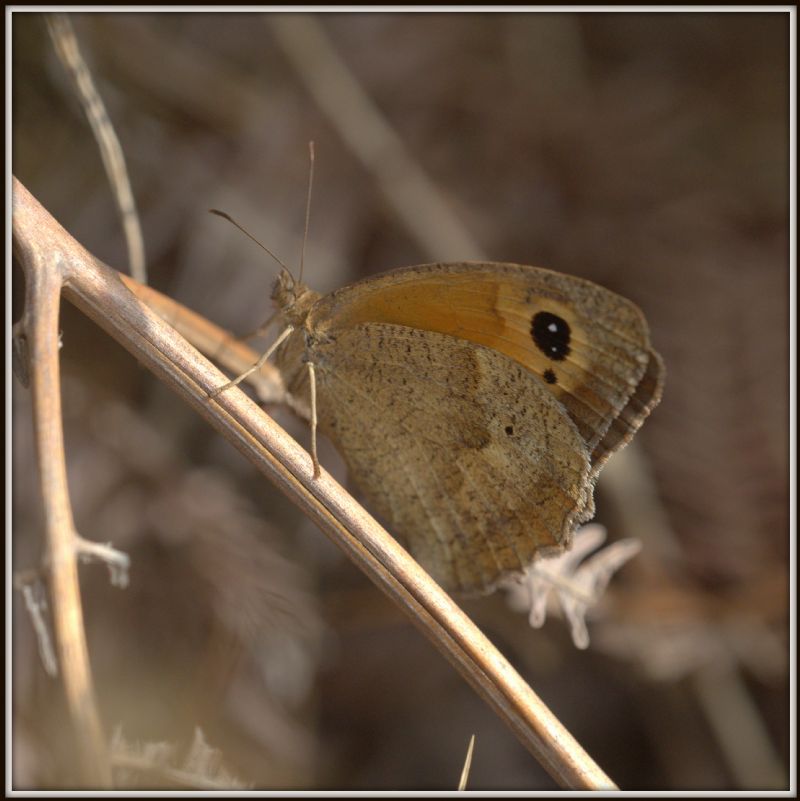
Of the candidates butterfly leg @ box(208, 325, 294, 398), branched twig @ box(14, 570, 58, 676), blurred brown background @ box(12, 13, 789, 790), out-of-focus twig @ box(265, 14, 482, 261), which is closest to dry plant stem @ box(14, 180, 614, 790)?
butterfly leg @ box(208, 325, 294, 398)

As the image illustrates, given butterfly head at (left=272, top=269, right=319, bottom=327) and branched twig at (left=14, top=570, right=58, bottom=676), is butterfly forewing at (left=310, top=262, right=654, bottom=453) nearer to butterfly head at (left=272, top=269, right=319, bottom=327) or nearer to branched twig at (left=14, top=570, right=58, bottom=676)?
butterfly head at (left=272, top=269, right=319, bottom=327)

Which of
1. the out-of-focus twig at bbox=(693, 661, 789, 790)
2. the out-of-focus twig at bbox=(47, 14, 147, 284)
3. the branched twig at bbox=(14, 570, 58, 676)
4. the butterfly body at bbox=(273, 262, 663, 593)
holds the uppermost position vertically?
the out-of-focus twig at bbox=(47, 14, 147, 284)

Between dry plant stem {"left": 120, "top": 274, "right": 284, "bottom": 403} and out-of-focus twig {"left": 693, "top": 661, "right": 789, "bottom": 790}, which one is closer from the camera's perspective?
dry plant stem {"left": 120, "top": 274, "right": 284, "bottom": 403}

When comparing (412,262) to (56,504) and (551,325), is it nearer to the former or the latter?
(551,325)

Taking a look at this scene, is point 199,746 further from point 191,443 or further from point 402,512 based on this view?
point 191,443

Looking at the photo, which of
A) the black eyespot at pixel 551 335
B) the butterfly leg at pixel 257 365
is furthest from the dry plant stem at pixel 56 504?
the black eyespot at pixel 551 335
